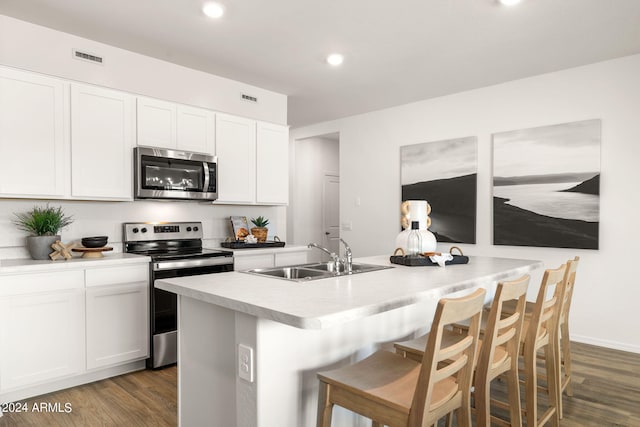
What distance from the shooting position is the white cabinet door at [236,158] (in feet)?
13.5

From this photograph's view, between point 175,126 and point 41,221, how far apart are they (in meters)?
1.31

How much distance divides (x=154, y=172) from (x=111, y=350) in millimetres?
1438

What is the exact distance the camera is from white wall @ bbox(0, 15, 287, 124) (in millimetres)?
3035

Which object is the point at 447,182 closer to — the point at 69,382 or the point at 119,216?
the point at 119,216

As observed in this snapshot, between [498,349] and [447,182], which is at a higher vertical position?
[447,182]

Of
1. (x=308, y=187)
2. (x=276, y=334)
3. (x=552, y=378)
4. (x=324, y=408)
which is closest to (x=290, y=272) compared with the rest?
(x=276, y=334)

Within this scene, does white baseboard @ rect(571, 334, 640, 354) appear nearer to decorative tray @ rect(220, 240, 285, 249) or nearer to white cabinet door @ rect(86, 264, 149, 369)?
decorative tray @ rect(220, 240, 285, 249)

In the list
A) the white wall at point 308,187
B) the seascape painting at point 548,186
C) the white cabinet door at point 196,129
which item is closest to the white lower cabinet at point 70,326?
the white cabinet door at point 196,129

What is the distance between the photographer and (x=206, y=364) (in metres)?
1.84

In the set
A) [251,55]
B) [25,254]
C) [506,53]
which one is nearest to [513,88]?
[506,53]

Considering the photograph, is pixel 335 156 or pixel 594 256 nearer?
pixel 594 256

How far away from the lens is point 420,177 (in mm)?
5109

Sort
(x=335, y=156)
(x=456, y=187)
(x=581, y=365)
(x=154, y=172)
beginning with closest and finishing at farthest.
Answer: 1. (x=581, y=365)
2. (x=154, y=172)
3. (x=456, y=187)
4. (x=335, y=156)

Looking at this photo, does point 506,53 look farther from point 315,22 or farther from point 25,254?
point 25,254
